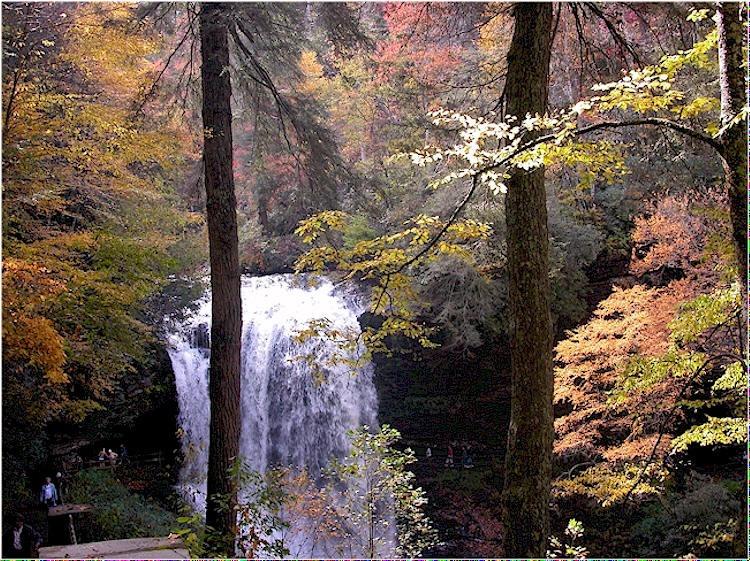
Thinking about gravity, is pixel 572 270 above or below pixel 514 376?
above

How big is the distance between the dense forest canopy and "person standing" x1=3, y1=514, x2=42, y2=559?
25.7 inches

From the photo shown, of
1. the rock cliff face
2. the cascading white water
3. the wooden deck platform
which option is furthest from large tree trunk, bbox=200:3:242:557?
the rock cliff face

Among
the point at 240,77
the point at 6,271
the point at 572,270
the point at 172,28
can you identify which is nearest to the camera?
the point at 6,271

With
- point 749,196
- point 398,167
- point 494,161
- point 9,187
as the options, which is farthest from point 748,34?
point 398,167

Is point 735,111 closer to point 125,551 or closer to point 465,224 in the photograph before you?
point 465,224

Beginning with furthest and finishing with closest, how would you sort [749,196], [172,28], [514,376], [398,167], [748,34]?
[398,167], [172,28], [514,376], [748,34], [749,196]

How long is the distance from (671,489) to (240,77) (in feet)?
28.9

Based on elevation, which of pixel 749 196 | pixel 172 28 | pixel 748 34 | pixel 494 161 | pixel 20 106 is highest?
pixel 172 28

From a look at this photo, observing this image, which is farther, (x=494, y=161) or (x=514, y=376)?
(x=514, y=376)

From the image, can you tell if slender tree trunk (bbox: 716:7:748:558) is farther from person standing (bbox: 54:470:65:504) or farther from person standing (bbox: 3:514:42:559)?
person standing (bbox: 54:470:65:504)

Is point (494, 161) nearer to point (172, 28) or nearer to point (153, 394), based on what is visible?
point (172, 28)

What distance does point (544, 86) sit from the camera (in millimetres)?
4094

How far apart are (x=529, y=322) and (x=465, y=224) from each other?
98cm

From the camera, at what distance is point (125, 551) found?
5.68m
